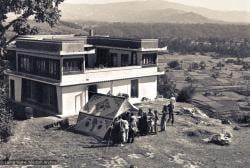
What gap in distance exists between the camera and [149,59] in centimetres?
4281

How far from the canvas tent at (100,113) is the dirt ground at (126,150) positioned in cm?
90

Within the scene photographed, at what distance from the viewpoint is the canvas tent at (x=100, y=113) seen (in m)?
30.5

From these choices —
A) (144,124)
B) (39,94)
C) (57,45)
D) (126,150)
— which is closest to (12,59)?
(39,94)

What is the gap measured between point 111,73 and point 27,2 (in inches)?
537

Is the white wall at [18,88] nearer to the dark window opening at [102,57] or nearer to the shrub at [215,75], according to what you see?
the dark window opening at [102,57]

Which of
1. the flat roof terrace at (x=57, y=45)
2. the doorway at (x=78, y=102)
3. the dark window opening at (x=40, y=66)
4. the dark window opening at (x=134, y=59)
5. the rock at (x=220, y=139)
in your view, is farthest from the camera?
the dark window opening at (x=134, y=59)

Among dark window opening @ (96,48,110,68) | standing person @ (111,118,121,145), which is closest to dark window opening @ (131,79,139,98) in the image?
dark window opening @ (96,48,110,68)

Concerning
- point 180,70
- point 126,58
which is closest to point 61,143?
point 126,58

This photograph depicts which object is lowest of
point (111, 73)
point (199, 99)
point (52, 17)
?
point (199, 99)

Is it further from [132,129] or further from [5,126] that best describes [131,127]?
[5,126]

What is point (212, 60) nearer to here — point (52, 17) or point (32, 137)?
point (52, 17)

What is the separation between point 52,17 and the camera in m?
48.3

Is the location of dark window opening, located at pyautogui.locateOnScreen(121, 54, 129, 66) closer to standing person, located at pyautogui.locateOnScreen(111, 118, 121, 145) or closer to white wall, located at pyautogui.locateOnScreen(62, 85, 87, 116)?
white wall, located at pyautogui.locateOnScreen(62, 85, 87, 116)

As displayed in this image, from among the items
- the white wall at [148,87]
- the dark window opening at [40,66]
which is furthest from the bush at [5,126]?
the white wall at [148,87]
